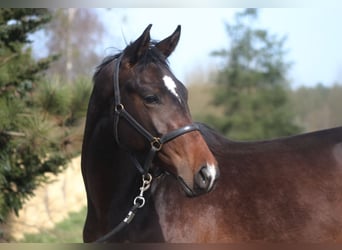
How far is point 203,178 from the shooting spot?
2.45 metres

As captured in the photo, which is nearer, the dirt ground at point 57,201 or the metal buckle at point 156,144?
the metal buckle at point 156,144

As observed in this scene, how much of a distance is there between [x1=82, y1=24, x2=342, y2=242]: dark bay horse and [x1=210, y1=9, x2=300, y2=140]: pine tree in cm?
1651

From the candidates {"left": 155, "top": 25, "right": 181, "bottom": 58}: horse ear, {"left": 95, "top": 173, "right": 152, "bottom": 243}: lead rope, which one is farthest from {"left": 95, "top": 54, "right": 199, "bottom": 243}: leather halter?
{"left": 155, "top": 25, "right": 181, "bottom": 58}: horse ear

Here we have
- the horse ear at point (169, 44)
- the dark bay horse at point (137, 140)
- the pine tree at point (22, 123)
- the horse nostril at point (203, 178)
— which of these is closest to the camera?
the horse nostril at point (203, 178)

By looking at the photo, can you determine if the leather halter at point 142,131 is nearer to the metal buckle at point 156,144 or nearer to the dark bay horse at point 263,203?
the metal buckle at point 156,144

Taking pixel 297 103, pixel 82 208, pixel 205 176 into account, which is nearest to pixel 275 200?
pixel 205 176

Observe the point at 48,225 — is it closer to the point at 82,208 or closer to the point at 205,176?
the point at 82,208

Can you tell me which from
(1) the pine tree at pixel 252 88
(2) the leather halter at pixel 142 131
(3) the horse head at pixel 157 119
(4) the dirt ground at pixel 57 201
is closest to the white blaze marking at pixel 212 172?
(3) the horse head at pixel 157 119

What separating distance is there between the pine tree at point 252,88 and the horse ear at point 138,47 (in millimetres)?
16876

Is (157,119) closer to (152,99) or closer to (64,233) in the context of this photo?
(152,99)

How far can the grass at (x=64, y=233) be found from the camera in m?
7.25

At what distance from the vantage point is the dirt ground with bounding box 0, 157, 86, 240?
861cm

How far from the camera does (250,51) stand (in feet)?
71.3

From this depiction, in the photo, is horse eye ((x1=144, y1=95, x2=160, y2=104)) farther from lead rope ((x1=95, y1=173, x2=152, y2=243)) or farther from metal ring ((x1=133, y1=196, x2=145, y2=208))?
metal ring ((x1=133, y1=196, x2=145, y2=208))
